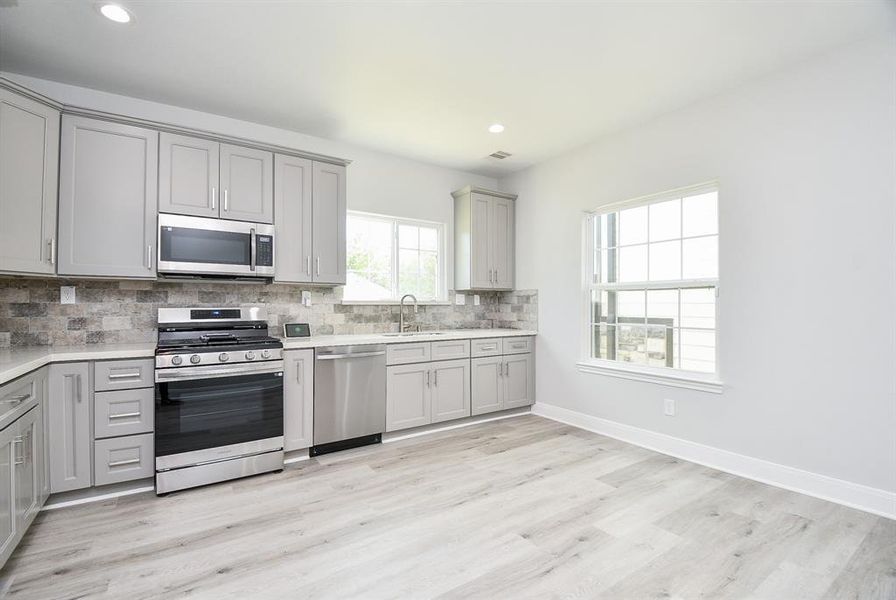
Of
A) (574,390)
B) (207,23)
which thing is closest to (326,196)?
(207,23)

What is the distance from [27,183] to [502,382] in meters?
3.92

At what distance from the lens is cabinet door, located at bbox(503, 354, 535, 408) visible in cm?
438

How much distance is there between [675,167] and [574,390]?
2207mm

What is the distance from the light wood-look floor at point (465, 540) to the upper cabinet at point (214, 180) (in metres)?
1.96

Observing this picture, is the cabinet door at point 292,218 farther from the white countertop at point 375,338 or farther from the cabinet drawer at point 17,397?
the cabinet drawer at point 17,397

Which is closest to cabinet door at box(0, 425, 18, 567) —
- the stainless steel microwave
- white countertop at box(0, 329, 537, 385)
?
white countertop at box(0, 329, 537, 385)

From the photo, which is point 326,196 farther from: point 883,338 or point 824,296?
point 883,338

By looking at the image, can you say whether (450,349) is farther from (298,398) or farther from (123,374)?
(123,374)

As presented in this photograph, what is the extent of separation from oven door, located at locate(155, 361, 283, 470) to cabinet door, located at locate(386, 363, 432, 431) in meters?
0.94

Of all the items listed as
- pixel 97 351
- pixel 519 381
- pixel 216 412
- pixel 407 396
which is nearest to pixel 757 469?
pixel 519 381

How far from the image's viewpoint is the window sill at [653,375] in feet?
10.2

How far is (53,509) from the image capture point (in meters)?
2.42

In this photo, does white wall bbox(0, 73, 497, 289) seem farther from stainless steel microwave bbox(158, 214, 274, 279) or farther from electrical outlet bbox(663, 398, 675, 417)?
electrical outlet bbox(663, 398, 675, 417)

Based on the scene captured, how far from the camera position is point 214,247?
3062mm
